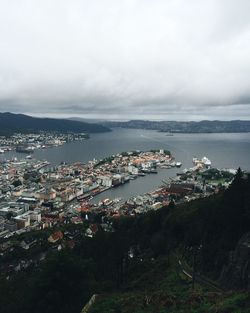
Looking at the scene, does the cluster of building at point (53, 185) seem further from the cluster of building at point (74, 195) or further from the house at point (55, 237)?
the house at point (55, 237)

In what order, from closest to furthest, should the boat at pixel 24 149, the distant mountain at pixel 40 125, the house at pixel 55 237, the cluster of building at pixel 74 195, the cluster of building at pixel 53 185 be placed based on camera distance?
the house at pixel 55 237
the cluster of building at pixel 74 195
the cluster of building at pixel 53 185
the boat at pixel 24 149
the distant mountain at pixel 40 125

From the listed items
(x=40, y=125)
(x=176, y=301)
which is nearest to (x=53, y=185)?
(x=176, y=301)

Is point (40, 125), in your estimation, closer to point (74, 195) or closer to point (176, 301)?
point (74, 195)

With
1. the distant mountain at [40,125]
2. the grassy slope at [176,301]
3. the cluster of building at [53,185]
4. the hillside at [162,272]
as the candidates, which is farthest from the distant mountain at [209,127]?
the grassy slope at [176,301]

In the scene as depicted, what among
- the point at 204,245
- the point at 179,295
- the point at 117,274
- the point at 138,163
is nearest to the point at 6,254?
the point at 117,274

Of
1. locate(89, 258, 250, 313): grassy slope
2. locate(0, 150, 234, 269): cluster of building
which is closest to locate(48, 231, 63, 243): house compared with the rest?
locate(0, 150, 234, 269): cluster of building

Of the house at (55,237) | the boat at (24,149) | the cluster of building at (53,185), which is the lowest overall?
the boat at (24,149)

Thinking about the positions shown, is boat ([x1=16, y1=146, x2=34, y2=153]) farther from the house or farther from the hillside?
the hillside

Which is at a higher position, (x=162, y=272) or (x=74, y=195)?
(x=162, y=272)

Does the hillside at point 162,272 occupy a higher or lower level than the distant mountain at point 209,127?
higher
